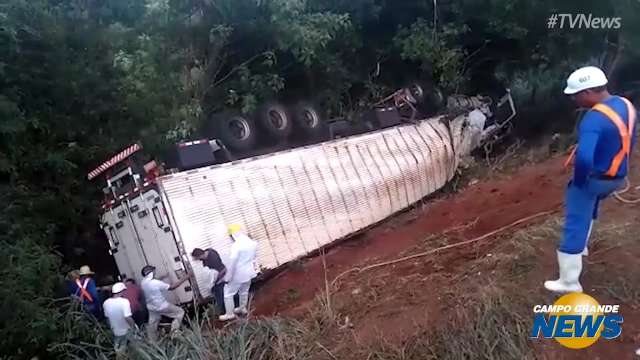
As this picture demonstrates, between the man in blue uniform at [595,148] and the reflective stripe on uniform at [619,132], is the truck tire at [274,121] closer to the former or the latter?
the man in blue uniform at [595,148]

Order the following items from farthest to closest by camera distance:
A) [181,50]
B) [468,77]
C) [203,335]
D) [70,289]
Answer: [468,77] → [181,50] → [70,289] → [203,335]

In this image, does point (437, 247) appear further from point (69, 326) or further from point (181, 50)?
point (181, 50)

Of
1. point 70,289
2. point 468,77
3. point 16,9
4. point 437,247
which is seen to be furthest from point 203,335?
point 468,77

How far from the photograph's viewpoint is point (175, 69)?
9.43m

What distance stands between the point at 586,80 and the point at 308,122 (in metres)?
6.17

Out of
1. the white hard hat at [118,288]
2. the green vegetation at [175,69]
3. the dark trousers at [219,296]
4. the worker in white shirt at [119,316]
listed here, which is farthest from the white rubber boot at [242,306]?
the green vegetation at [175,69]

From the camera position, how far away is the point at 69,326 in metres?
6.24

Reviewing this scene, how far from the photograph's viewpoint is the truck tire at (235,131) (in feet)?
27.6

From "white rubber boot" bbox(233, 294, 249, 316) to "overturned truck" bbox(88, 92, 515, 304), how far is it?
0.41 metres

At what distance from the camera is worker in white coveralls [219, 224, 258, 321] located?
22.6 ft

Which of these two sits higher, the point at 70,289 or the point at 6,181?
the point at 6,181

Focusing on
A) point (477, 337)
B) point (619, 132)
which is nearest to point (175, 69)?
point (477, 337)

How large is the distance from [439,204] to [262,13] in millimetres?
4225

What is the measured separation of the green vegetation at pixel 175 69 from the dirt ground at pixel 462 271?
9.28ft
